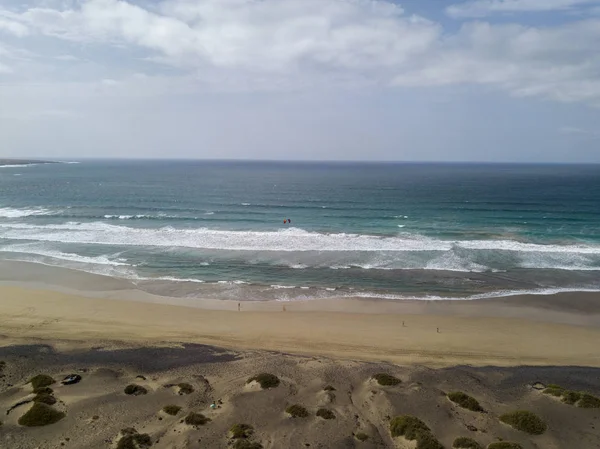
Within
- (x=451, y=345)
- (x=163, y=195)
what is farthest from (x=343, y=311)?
(x=163, y=195)

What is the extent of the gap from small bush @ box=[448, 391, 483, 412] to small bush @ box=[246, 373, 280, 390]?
24.6 ft

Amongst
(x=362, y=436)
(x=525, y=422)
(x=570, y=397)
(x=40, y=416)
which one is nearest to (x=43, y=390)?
(x=40, y=416)

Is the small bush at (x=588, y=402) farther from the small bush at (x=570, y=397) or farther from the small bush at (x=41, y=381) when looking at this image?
the small bush at (x=41, y=381)

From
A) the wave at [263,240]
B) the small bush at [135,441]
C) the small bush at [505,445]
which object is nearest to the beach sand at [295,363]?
the small bush at [135,441]

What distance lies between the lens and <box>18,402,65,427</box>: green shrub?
13952 millimetres

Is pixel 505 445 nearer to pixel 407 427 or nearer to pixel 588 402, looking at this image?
pixel 407 427

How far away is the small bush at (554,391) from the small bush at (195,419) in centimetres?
1440

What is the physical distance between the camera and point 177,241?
4300 cm

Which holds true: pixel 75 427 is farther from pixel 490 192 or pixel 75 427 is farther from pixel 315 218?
pixel 490 192

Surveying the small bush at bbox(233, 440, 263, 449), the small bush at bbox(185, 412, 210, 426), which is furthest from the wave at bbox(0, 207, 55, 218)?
the small bush at bbox(233, 440, 263, 449)

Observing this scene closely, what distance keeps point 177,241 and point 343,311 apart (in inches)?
958

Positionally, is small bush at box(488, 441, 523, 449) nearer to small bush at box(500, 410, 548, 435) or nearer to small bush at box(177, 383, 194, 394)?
small bush at box(500, 410, 548, 435)

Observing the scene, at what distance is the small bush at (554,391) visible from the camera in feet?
52.9

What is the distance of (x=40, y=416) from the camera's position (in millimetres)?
14180
